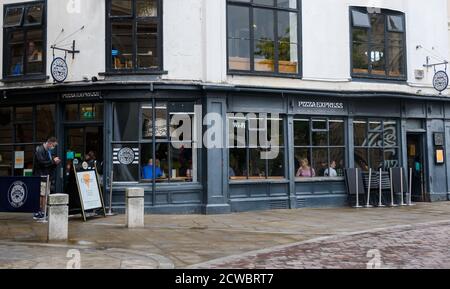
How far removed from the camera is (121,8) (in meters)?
15.2

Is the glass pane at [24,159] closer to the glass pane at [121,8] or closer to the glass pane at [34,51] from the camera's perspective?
the glass pane at [34,51]

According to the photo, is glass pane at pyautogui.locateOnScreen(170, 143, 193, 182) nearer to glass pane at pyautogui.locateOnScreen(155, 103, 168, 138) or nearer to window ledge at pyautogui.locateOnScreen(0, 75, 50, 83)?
glass pane at pyautogui.locateOnScreen(155, 103, 168, 138)

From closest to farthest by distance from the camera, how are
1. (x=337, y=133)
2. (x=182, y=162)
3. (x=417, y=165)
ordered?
(x=182, y=162)
(x=337, y=133)
(x=417, y=165)

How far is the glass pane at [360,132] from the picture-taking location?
57.5 feet

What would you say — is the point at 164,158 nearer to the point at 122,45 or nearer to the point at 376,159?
the point at 122,45

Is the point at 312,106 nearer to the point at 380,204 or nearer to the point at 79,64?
the point at 380,204

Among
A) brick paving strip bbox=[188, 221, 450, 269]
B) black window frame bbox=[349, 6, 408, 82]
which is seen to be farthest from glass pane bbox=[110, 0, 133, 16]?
brick paving strip bbox=[188, 221, 450, 269]

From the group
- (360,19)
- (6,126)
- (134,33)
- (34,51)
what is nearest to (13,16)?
(34,51)

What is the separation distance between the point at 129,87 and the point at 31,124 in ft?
11.7

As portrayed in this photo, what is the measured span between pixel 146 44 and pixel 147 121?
7.33 feet

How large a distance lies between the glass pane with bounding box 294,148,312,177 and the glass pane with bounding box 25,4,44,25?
885 centimetres

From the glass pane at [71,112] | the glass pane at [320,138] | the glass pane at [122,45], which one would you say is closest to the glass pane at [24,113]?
the glass pane at [71,112]

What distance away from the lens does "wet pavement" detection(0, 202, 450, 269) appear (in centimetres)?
806
